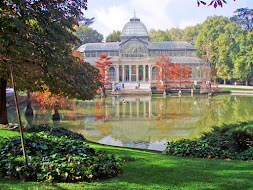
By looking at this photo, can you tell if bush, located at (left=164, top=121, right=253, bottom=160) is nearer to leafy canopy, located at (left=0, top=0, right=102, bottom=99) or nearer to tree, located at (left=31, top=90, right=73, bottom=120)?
leafy canopy, located at (left=0, top=0, right=102, bottom=99)

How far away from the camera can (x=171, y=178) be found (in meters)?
5.45

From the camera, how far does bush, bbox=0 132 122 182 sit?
5.17 m

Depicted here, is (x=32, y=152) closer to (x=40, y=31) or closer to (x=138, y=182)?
(x=138, y=182)

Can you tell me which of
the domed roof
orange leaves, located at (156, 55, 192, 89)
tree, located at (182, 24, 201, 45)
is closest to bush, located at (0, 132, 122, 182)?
orange leaves, located at (156, 55, 192, 89)

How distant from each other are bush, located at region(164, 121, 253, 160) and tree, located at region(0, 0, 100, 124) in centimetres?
452

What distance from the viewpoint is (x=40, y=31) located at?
945cm

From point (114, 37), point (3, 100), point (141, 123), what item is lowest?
point (141, 123)

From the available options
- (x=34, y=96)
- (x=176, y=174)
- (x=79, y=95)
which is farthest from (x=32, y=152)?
(x=34, y=96)

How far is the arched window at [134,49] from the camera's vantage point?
57219 millimetres

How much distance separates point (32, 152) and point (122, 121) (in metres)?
13.9

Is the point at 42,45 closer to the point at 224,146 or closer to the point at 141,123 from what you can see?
the point at 224,146

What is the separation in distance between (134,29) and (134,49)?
17.2ft

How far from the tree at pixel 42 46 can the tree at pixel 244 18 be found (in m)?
52.0

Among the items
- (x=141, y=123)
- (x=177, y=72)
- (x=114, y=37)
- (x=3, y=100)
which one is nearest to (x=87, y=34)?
(x=114, y=37)
